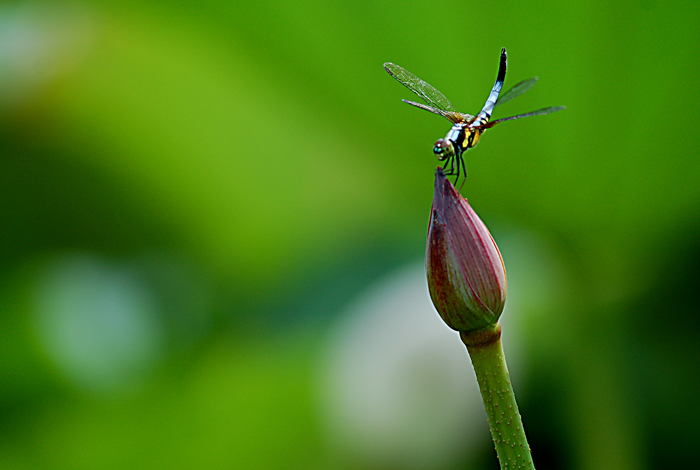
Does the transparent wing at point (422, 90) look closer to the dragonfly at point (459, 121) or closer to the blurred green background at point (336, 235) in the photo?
the dragonfly at point (459, 121)

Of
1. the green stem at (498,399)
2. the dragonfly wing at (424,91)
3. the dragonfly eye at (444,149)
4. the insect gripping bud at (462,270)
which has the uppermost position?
the dragonfly wing at (424,91)

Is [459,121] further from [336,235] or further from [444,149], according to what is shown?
[336,235]

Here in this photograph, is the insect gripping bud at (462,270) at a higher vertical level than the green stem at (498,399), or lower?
higher

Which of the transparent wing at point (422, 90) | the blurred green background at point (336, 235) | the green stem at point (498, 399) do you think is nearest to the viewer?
the green stem at point (498, 399)

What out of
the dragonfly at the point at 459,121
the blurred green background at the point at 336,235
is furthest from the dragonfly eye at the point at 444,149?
the blurred green background at the point at 336,235

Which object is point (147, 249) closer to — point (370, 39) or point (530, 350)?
point (370, 39)

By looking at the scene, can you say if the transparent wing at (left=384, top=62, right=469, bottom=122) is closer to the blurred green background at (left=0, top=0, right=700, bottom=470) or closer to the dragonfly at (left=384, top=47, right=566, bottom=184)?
the dragonfly at (left=384, top=47, right=566, bottom=184)

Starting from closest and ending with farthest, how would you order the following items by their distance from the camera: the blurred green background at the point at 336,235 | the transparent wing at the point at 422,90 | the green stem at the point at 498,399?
the green stem at the point at 498,399
the transparent wing at the point at 422,90
the blurred green background at the point at 336,235

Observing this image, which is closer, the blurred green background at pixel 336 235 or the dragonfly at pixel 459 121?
the dragonfly at pixel 459 121

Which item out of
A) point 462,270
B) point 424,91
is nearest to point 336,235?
point 424,91
